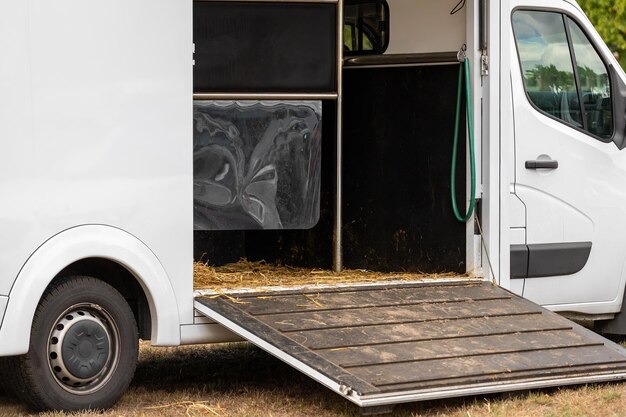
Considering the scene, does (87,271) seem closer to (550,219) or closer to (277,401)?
(277,401)

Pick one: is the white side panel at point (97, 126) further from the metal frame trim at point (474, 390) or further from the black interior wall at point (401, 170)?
the black interior wall at point (401, 170)

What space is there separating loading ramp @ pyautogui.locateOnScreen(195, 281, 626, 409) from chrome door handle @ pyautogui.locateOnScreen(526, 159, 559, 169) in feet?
3.47

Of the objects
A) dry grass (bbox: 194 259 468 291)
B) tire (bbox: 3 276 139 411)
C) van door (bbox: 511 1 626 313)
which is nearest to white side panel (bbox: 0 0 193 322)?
tire (bbox: 3 276 139 411)

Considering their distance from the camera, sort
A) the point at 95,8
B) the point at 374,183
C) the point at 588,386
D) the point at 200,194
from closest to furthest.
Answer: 1. the point at 95,8
2. the point at 588,386
3. the point at 200,194
4. the point at 374,183

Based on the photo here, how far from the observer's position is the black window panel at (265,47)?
745 centimetres

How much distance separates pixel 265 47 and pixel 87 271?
1856 millimetres

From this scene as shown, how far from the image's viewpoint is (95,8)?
20.6 feet

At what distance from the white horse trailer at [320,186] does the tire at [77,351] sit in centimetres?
1

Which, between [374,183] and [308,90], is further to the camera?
[374,183]

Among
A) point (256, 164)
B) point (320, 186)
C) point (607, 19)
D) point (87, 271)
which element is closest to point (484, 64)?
point (320, 186)

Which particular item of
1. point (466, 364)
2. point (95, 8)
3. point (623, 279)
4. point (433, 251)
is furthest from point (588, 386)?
point (95, 8)

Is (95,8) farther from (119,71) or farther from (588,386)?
(588,386)

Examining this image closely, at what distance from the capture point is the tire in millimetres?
6148

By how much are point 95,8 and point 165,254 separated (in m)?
1.29
